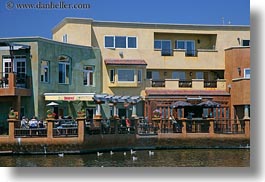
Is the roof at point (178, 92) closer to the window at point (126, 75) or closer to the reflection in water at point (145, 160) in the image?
the window at point (126, 75)

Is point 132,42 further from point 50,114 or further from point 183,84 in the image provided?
point 50,114

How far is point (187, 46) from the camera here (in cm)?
1970

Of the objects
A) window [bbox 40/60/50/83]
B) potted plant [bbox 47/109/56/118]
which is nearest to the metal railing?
potted plant [bbox 47/109/56/118]

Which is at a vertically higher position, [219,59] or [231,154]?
[219,59]

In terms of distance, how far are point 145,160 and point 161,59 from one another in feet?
20.9

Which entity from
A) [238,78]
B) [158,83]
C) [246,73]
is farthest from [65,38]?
[246,73]

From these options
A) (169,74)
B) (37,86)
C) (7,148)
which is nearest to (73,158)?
(7,148)

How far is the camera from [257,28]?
10633 millimetres

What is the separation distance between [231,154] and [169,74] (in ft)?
17.0

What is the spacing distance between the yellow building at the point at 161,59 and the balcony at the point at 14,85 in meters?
2.04

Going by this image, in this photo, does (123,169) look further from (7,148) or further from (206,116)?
(206,116)

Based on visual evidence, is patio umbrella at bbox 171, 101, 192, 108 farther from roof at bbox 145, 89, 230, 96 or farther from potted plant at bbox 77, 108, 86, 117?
potted plant at bbox 77, 108, 86, 117

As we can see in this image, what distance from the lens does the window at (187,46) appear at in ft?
64.1

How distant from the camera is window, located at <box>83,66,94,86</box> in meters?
17.9
